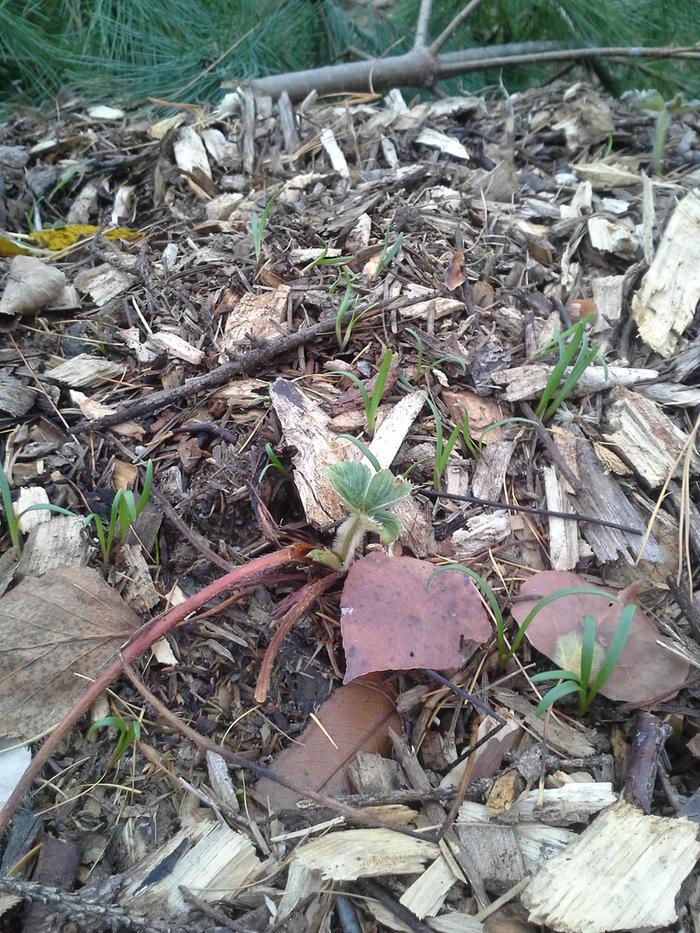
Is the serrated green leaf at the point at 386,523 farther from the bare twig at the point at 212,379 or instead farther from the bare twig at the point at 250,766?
the bare twig at the point at 212,379

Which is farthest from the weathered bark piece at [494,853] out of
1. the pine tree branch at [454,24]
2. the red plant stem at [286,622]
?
the pine tree branch at [454,24]

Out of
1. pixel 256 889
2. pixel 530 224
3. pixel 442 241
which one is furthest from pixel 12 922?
pixel 530 224

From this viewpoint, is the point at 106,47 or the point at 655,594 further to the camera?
the point at 106,47

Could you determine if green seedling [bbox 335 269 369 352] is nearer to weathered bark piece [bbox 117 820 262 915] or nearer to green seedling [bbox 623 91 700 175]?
weathered bark piece [bbox 117 820 262 915]

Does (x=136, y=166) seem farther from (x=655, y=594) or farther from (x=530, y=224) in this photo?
(x=655, y=594)

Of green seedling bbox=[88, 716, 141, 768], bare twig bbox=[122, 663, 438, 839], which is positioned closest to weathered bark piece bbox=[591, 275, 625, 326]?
bare twig bbox=[122, 663, 438, 839]
